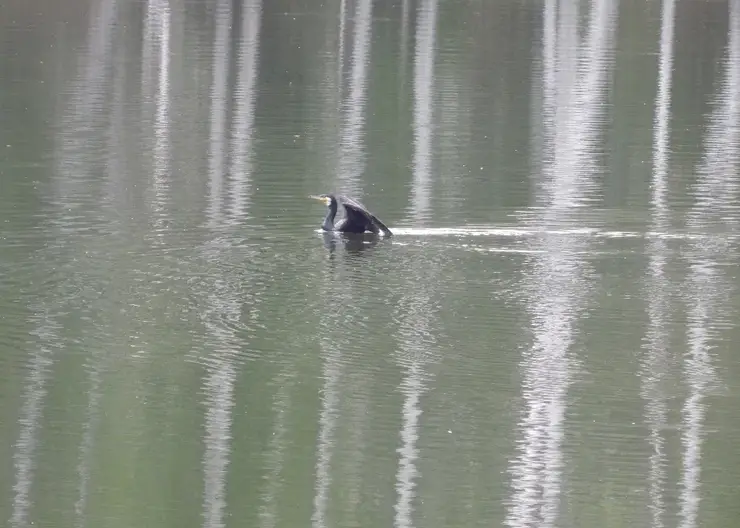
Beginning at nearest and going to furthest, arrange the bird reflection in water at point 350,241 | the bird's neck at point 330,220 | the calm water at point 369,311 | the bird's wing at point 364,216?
the calm water at point 369,311 → the bird reflection in water at point 350,241 → the bird's wing at point 364,216 → the bird's neck at point 330,220

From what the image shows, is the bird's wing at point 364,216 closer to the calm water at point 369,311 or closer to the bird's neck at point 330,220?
the bird's neck at point 330,220

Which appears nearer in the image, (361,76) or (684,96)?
(684,96)

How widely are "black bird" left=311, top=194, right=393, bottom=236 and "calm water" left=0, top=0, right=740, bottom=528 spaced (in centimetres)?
30

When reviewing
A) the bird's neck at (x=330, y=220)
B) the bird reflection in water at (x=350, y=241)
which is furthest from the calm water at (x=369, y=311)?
the bird's neck at (x=330, y=220)

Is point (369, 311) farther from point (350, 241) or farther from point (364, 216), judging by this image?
point (364, 216)

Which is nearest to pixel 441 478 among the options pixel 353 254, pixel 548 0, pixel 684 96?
pixel 353 254

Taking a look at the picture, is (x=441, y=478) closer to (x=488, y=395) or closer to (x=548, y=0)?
(x=488, y=395)

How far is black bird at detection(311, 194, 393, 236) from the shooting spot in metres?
19.0

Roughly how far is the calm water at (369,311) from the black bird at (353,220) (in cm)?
30

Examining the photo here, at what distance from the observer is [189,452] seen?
38.7 feet

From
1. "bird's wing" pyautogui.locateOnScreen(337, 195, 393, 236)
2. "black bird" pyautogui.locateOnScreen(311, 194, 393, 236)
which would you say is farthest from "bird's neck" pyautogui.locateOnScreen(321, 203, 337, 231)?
"bird's wing" pyautogui.locateOnScreen(337, 195, 393, 236)

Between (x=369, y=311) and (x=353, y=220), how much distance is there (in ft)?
11.0

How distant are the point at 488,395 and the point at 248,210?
7708mm

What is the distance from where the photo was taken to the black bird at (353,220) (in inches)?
750
